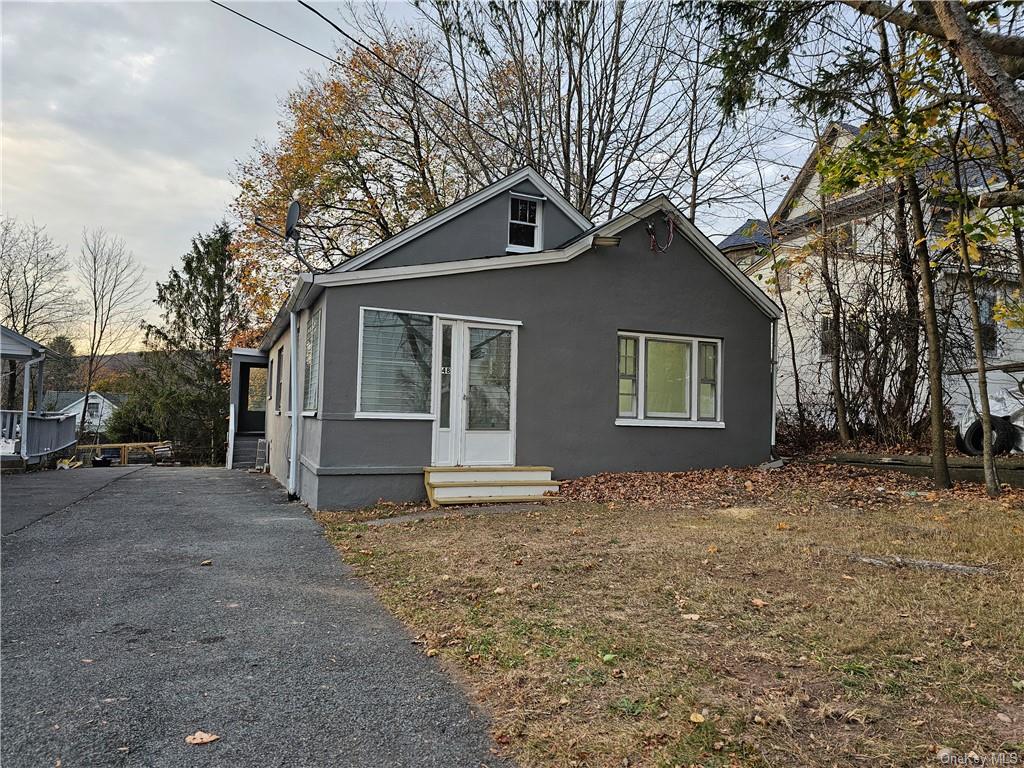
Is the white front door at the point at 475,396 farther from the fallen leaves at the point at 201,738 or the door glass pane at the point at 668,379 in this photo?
the fallen leaves at the point at 201,738

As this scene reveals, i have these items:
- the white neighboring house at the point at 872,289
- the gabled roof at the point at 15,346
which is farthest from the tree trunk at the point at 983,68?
the gabled roof at the point at 15,346

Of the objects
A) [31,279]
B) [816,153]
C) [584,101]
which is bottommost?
[816,153]

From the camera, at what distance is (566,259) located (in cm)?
998

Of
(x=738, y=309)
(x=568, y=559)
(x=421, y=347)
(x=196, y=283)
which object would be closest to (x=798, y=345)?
(x=738, y=309)

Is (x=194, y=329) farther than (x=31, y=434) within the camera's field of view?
Yes

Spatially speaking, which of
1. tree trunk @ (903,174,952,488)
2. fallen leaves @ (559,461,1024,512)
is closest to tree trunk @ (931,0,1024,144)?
tree trunk @ (903,174,952,488)

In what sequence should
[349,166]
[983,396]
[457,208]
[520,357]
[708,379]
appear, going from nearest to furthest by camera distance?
[983,396] → [520,357] → [708,379] → [457,208] → [349,166]

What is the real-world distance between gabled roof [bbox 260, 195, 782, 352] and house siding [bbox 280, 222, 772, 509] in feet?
0.35

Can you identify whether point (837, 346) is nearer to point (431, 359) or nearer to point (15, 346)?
point (431, 359)

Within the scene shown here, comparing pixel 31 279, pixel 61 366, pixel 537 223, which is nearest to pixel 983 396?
pixel 537 223

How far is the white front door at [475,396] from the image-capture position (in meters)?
9.12

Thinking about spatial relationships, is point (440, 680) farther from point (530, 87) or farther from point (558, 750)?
point (530, 87)

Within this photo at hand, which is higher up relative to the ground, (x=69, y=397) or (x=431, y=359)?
(x=431, y=359)

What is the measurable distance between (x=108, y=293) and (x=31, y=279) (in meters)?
4.17
